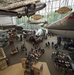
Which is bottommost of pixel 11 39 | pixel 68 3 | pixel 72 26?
pixel 11 39

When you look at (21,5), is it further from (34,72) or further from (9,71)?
(9,71)

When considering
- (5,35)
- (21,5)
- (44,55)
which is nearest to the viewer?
(21,5)

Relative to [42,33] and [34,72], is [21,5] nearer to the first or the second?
[34,72]

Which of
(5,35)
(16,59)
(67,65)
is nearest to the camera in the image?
(67,65)

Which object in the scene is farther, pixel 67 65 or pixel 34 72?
pixel 67 65

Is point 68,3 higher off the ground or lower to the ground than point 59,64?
higher

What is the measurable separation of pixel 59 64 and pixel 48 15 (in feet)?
39.3

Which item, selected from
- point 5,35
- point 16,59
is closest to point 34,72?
point 16,59

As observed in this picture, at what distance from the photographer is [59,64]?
6.52 metres

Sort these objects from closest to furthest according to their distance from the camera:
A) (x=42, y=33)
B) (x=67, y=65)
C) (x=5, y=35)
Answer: (x=67, y=65)
(x=5, y=35)
(x=42, y=33)

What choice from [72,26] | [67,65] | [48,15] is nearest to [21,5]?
[72,26]

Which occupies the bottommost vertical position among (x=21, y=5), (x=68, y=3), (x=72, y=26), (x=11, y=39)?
(x=11, y=39)

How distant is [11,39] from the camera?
12164 millimetres

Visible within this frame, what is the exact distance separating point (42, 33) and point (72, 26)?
9.20m
